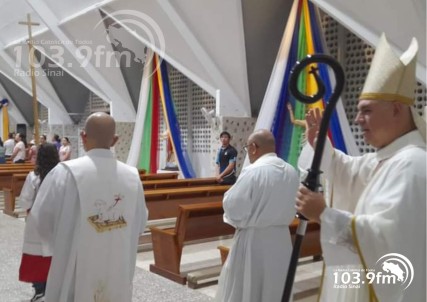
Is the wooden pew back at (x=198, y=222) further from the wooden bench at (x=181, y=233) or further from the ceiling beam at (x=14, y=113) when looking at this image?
the ceiling beam at (x=14, y=113)

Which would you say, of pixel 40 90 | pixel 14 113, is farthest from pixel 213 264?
pixel 14 113

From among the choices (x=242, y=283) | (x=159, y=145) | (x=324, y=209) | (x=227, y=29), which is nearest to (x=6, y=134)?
(x=159, y=145)

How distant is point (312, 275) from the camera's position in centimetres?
512

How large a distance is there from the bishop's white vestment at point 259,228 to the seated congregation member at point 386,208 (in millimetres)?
990

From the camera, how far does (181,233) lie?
197 inches

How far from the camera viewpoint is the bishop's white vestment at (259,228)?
3066 mm

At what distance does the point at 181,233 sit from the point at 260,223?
6.63ft

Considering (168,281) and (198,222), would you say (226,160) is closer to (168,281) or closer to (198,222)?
(198,222)

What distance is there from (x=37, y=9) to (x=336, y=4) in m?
8.60

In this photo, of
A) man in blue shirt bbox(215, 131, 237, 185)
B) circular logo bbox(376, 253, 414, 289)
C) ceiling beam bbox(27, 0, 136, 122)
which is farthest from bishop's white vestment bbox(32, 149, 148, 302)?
ceiling beam bbox(27, 0, 136, 122)

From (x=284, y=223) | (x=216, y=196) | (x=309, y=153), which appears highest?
(x=309, y=153)

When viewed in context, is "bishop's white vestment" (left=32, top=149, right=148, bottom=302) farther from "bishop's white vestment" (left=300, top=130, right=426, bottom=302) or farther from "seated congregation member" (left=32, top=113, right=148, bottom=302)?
"bishop's white vestment" (left=300, top=130, right=426, bottom=302)

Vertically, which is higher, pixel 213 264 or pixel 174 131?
pixel 174 131

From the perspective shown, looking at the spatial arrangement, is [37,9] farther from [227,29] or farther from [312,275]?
[312,275]
